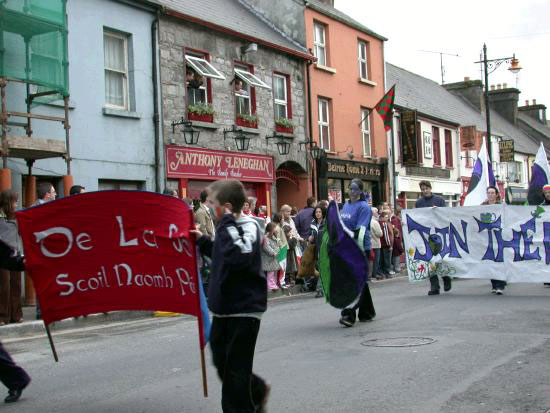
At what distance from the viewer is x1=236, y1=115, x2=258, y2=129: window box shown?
21.3 meters

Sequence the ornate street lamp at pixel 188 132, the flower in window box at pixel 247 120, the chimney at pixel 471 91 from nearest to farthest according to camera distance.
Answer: the ornate street lamp at pixel 188 132, the flower in window box at pixel 247 120, the chimney at pixel 471 91

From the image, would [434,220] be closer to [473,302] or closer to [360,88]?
[473,302]

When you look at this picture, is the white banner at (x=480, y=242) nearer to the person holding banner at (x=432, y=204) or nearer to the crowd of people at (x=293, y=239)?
the person holding banner at (x=432, y=204)

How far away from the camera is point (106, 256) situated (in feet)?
19.3

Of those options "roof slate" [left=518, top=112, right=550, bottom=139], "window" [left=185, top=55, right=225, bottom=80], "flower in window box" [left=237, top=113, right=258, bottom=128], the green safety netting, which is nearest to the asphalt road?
the green safety netting

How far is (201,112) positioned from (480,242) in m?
8.82

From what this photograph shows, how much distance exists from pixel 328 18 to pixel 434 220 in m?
14.7

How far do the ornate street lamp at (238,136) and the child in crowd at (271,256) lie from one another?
6210 mm

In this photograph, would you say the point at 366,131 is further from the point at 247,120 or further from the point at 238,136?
the point at 238,136

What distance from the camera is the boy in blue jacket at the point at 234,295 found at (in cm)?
489

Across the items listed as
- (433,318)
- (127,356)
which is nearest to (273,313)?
(433,318)

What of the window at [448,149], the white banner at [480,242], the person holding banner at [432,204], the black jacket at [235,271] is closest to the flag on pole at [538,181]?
the white banner at [480,242]

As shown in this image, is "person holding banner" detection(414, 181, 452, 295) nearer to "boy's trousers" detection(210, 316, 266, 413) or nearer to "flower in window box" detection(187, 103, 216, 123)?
"flower in window box" detection(187, 103, 216, 123)

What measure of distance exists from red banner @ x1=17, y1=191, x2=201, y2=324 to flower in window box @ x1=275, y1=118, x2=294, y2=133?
17419mm
